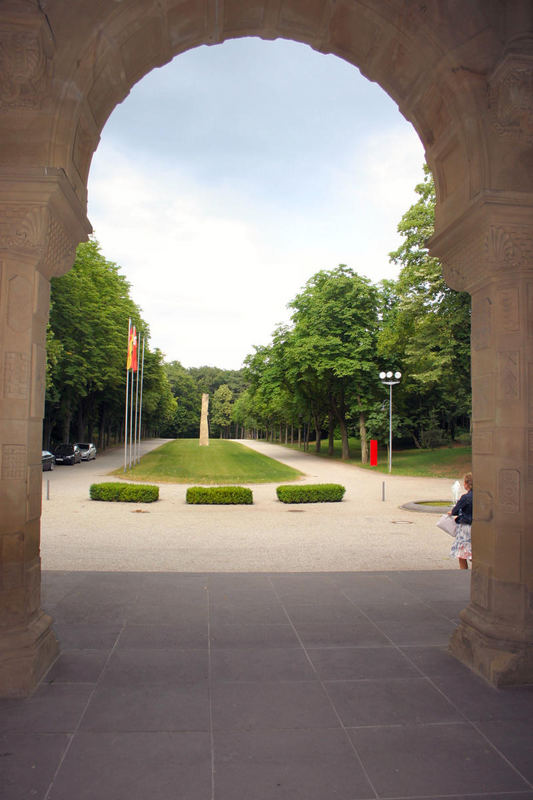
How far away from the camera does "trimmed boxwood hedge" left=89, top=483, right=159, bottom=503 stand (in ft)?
62.9

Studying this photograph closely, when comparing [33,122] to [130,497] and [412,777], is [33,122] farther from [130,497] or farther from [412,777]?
[130,497]

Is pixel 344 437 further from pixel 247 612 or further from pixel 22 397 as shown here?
pixel 22 397

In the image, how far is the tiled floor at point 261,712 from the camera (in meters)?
3.12

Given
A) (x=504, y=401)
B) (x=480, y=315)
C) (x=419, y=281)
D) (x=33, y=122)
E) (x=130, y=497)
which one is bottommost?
(x=130, y=497)

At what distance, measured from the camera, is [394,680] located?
4445mm

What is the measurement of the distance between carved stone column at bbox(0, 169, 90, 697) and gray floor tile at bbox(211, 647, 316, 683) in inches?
59.2

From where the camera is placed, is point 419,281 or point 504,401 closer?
point 504,401

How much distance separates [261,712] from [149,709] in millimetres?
825

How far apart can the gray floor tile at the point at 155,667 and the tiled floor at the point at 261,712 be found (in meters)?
0.02

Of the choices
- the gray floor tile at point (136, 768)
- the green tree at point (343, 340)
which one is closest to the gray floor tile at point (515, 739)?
the gray floor tile at point (136, 768)

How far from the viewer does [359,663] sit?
187 inches

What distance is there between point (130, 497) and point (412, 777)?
674 inches

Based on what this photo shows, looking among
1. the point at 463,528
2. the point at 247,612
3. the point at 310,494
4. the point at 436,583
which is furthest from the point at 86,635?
the point at 310,494

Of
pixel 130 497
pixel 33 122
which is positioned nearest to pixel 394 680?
pixel 33 122
